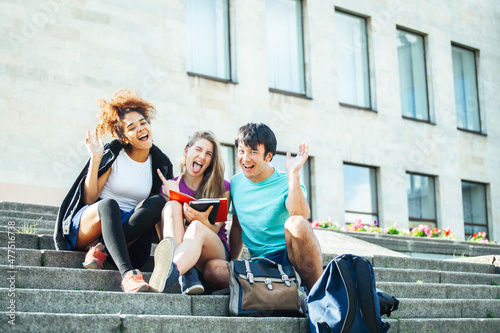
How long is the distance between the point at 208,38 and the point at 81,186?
9262mm

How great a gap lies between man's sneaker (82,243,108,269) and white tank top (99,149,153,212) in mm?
529

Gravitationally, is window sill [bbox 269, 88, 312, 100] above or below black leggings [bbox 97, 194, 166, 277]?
above

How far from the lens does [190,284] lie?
4.82m

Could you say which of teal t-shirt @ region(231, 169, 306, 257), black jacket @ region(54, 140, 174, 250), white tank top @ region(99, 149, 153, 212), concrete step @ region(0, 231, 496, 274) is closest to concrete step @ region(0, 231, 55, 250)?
concrete step @ region(0, 231, 496, 274)

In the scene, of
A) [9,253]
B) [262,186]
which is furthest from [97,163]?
[262,186]

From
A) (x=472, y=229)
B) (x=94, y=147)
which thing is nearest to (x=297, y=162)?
(x=94, y=147)

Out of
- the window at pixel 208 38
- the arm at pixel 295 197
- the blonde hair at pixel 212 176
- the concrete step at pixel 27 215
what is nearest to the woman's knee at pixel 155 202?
the blonde hair at pixel 212 176

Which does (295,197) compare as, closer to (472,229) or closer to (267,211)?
(267,211)

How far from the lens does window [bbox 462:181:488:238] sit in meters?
17.8

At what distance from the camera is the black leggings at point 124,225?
16.1 ft

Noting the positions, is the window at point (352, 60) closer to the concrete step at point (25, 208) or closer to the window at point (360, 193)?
the window at point (360, 193)

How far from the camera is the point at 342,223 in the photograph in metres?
15.0

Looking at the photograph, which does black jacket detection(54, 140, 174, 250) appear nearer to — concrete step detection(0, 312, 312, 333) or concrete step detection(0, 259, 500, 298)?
concrete step detection(0, 259, 500, 298)

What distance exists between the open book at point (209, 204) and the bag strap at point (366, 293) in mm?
1257
